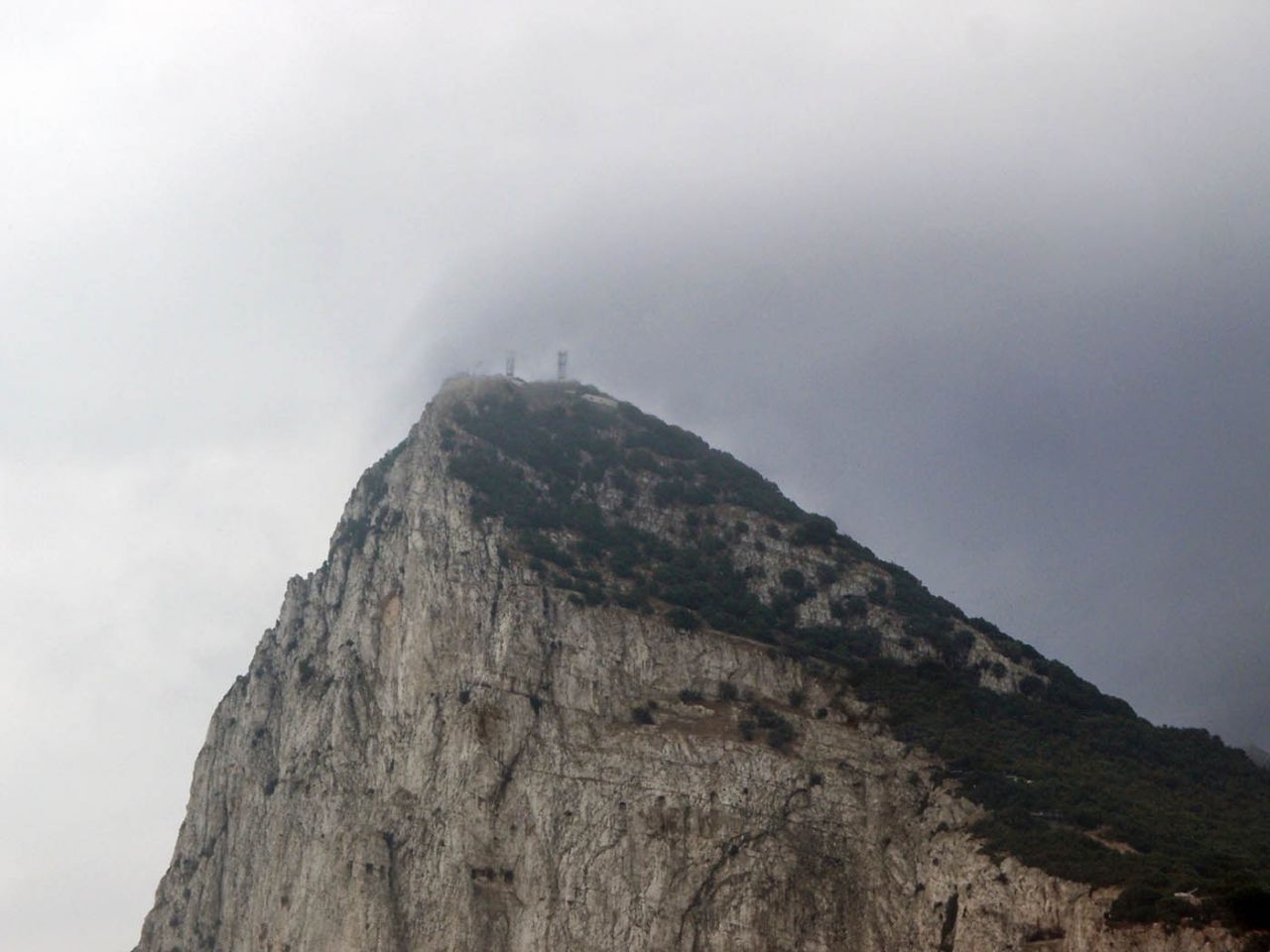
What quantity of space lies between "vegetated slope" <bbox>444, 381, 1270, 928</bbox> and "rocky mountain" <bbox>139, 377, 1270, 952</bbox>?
237 mm

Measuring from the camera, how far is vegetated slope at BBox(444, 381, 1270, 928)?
85.9 meters

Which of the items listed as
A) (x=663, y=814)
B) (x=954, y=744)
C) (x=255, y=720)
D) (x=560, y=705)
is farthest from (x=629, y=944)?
(x=255, y=720)

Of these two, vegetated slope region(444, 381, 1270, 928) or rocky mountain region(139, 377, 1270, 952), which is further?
rocky mountain region(139, 377, 1270, 952)

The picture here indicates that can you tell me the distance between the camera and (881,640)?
350 ft

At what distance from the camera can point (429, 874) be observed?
93562mm

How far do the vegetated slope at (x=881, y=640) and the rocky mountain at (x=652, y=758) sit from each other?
0.24 meters

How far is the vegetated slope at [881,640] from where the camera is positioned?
85.9 m

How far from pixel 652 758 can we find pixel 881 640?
803 inches

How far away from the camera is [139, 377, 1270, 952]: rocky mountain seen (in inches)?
3435

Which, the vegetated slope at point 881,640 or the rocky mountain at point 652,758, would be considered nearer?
the vegetated slope at point 881,640

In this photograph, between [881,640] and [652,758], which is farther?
[881,640]

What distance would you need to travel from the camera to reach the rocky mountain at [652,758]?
8725 cm

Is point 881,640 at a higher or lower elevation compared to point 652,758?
higher

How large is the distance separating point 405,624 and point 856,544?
31.1 m
